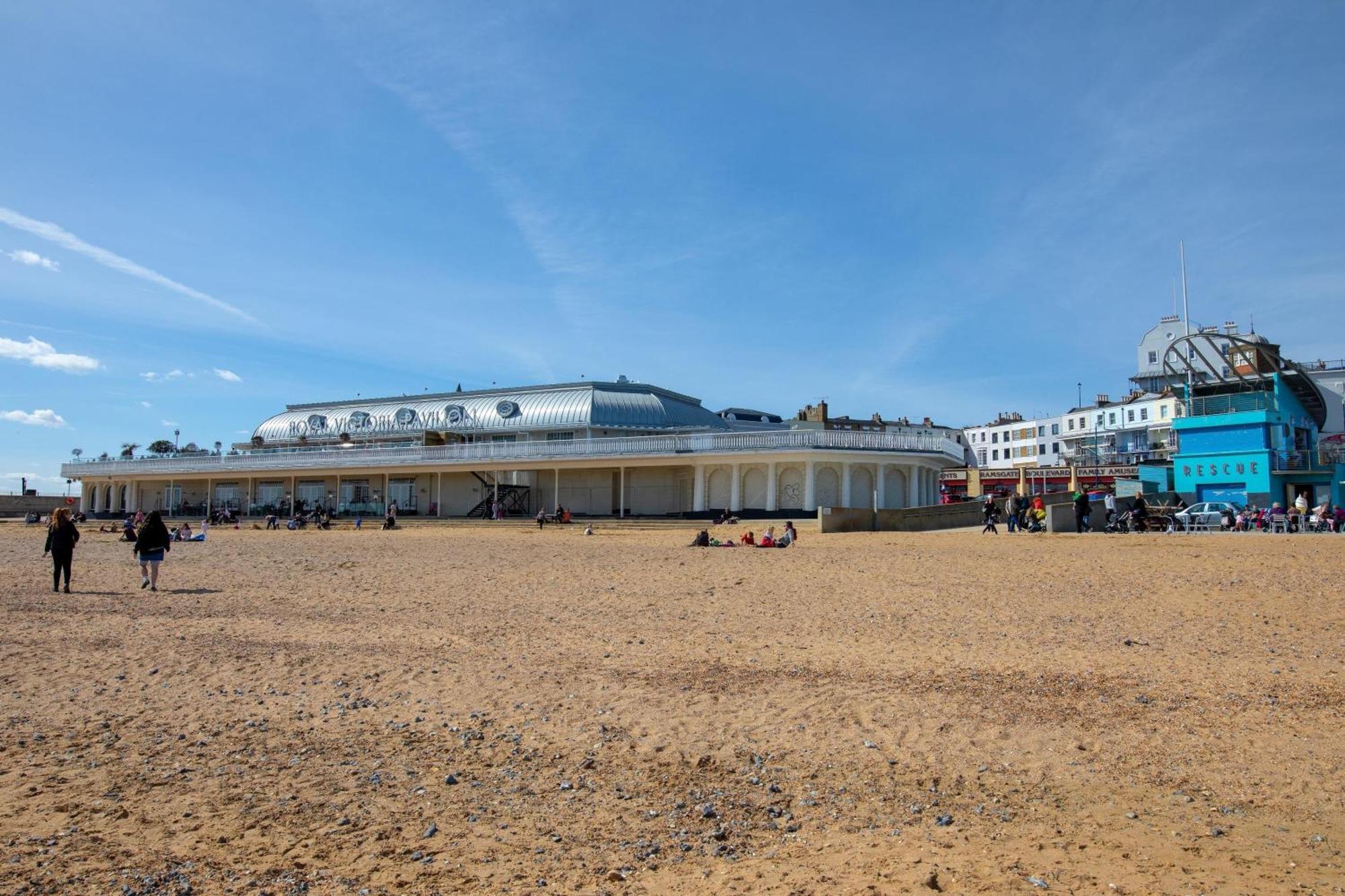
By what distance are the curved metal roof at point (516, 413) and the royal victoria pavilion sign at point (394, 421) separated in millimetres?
40

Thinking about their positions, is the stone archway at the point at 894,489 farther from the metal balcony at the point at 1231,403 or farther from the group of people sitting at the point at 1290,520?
the metal balcony at the point at 1231,403

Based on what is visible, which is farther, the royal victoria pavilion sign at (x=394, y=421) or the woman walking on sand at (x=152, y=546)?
the royal victoria pavilion sign at (x=394, y=421)

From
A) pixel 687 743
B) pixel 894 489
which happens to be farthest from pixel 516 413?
pixel 687 743

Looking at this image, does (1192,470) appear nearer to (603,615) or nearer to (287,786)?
(603,615)

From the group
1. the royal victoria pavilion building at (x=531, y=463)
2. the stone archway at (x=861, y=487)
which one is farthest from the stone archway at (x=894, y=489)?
the stone archway at (x=861, y=487)

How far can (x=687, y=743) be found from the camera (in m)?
6.89

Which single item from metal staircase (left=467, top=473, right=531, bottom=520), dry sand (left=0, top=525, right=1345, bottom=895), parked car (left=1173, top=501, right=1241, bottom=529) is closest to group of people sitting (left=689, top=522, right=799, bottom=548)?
dry sand (left=0, top=525, right=1345, bottom=895)

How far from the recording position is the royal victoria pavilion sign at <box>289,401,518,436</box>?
47844mm

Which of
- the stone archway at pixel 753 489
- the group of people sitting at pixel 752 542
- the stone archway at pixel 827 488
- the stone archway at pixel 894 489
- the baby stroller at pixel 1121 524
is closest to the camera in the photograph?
the group of people sitting at pixel 752 542

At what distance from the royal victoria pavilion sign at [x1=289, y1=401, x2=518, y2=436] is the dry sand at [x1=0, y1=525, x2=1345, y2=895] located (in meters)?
34.0

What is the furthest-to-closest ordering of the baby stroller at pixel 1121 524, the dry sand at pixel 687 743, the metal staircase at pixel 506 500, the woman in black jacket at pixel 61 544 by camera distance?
the metal staircase at pixel 506 500, the baby stroller at pixel 1121 524, the woman in black jacket at pixel 61 544, the dry sand at pixel 687 743

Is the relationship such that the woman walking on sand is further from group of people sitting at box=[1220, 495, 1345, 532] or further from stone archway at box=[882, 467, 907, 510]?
group of people sitting at box=[1220, 495, 1345, 532]

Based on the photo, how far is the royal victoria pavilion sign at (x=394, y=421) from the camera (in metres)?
47.8

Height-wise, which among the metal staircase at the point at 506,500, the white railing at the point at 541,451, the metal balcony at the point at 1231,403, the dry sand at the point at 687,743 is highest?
the metal balcony at the point at 1231,403
